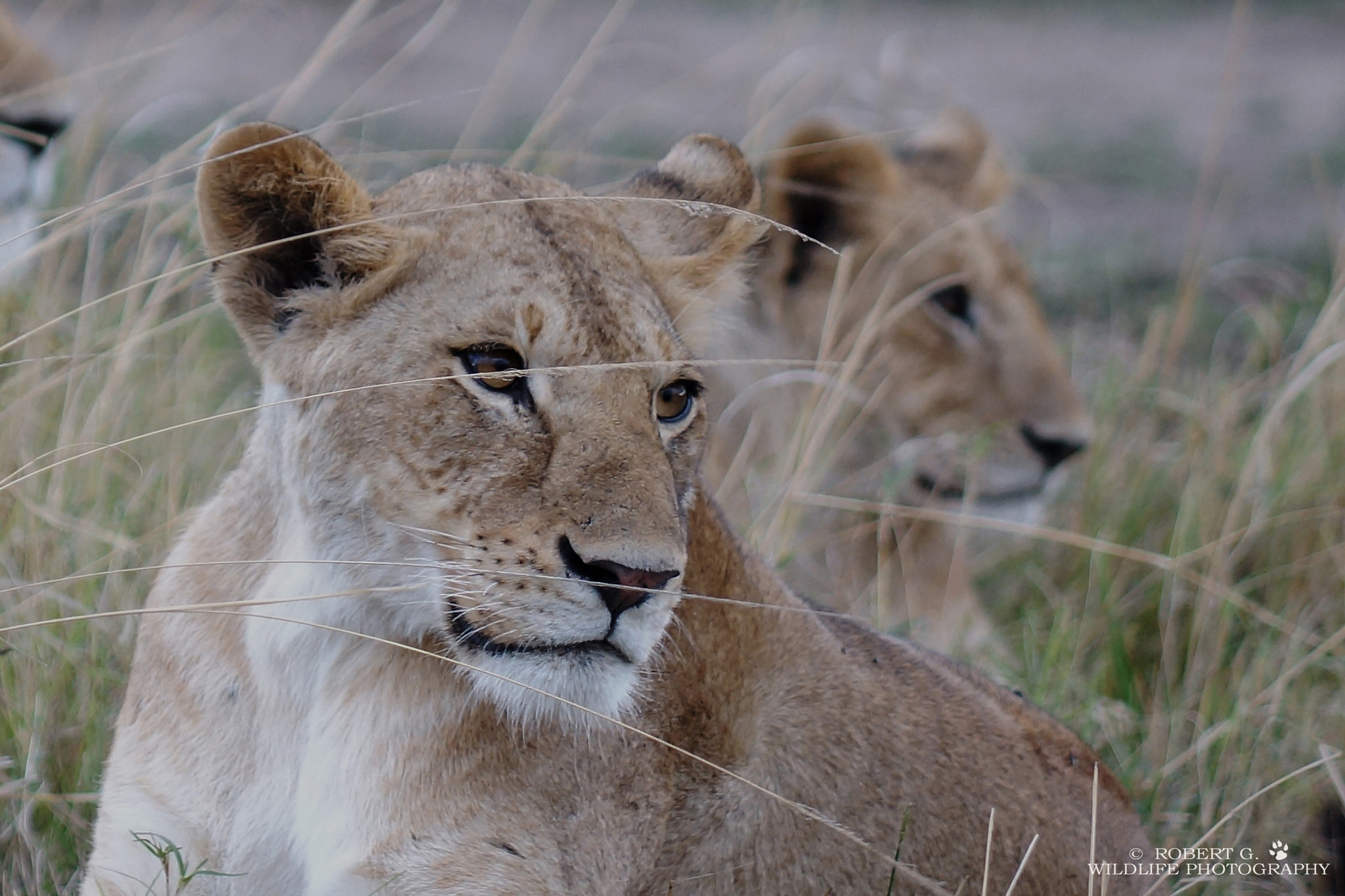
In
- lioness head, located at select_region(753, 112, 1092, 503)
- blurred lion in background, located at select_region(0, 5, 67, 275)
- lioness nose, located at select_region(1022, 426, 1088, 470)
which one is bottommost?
lioness nose, located at select_region(1022, 426, 1088, 470)

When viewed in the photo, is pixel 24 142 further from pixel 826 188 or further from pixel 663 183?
pixel 663 183

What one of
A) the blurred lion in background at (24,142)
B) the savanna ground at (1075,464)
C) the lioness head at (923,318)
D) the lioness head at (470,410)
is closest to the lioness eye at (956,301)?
the lioness head at (923,318)

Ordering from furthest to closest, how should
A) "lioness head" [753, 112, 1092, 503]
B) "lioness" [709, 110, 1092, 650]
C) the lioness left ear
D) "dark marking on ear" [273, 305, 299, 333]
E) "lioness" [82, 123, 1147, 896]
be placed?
"lioness head" [753, 112, 1092, 503] → "lioness" [709, 110, 1092, 650] → the lioness left ear → "dark marking on ear" [273, 305, 299, 333] → "lioness" [82, 123, 1147, 896]

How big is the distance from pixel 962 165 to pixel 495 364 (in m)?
3.47

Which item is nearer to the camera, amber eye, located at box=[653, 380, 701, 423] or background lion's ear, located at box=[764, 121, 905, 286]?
amber eye, located at box=[653, 380, 701, 423]

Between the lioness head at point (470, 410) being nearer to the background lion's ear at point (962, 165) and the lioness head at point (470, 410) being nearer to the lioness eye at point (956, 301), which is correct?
the lioness eye at point (956, 301)

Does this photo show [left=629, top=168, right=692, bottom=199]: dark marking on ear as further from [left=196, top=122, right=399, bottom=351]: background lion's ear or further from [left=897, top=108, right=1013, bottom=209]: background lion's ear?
[left=897, top=108, right=1013, bottom=209]: background lion's ear

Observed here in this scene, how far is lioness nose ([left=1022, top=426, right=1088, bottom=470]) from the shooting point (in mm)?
5016

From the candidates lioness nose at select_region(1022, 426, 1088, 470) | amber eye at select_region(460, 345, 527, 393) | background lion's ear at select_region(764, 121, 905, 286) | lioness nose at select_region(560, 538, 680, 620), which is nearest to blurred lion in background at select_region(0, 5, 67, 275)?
background lion's ear at select_region(764, 121, 905, 286)

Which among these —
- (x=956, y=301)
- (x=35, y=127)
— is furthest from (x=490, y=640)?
(x=35, y=127)

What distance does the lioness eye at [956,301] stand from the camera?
5152 mm

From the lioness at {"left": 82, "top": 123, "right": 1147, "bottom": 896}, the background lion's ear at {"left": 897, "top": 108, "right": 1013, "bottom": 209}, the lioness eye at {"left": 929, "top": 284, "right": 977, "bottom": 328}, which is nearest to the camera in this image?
the lioness at {"left": 82, "top": 123, "right": 1147, "bottom": 896}

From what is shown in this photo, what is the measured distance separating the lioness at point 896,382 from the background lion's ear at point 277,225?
2111 mm

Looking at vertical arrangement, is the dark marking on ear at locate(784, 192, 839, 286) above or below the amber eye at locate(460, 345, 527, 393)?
below
